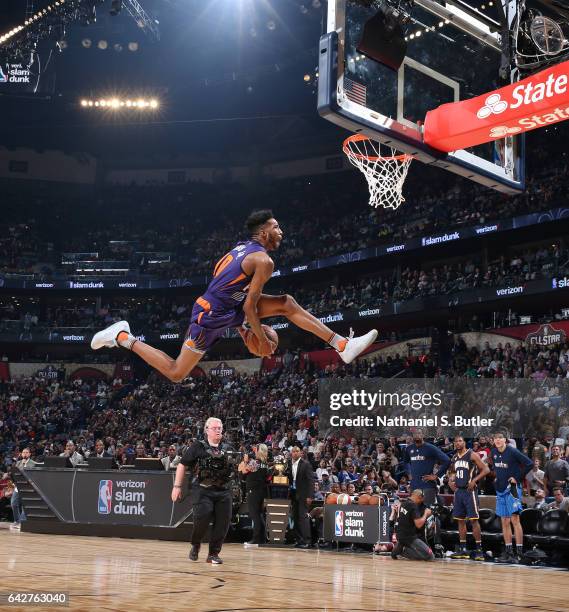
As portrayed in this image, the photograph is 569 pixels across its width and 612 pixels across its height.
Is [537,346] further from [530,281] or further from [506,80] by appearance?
[506,80]

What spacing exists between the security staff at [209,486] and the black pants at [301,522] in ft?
14.2

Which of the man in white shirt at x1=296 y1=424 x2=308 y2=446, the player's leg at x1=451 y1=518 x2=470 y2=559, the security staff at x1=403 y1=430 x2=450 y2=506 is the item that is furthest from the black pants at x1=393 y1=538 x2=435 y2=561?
the man in white shirt at x1=296 y1=424 x2=308 y2=446

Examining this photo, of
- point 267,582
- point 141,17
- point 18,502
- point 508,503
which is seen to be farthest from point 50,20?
point 267,582

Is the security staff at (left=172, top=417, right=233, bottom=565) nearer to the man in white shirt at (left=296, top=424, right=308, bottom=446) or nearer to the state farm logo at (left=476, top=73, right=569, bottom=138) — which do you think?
the state farm logo at (left=476, top=73, right=569, bottom=138)

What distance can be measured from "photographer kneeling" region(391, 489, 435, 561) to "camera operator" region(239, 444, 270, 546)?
3168 mm

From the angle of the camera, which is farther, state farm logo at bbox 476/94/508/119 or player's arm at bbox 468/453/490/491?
player's arm at bbox 468/453/490/491

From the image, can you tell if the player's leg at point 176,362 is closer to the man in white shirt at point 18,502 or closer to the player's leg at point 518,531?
the player's leg at point 518,531

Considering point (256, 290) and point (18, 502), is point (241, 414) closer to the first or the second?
point (18, 502)

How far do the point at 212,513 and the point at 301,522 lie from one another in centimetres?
Result: 462

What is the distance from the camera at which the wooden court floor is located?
213 inches

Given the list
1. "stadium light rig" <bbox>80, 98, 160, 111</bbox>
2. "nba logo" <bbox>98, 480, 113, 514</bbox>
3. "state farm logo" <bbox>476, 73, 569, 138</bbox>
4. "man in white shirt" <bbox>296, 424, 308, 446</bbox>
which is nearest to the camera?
"state farm logo" <bbox>476, 73, 569, 138</bbox>

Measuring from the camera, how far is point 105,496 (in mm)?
14836

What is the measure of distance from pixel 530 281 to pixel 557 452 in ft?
42.8

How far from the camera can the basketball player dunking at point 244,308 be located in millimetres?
6027
